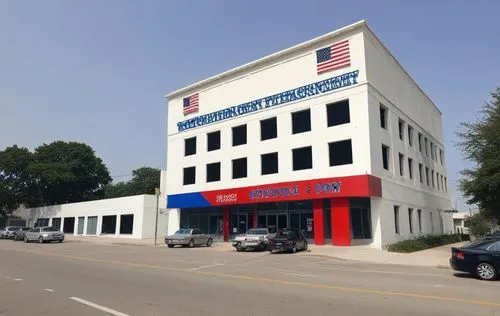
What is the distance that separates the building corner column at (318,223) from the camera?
104 ft

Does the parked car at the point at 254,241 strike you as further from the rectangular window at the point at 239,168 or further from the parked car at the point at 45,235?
the parked car at the point at 45,235

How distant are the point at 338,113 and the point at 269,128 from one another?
6.68 m

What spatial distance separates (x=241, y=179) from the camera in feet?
124

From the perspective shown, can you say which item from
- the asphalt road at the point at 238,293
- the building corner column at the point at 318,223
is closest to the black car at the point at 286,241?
the building corner column at the point at 318,223

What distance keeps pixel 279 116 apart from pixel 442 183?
27.0 m

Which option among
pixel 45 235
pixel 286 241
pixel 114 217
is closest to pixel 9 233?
pixel 114 217

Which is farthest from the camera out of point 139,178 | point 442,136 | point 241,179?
point 139,178

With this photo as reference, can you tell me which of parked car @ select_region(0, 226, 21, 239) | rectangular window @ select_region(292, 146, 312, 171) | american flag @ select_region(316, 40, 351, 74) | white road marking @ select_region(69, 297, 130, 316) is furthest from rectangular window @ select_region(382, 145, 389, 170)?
parked car @ select_region(0, 226, 21, 239)

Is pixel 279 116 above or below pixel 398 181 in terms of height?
above

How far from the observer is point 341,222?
30.2 metres

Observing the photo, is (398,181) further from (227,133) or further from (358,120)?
(227,133)

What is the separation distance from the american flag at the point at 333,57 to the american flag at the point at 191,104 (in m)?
14.4

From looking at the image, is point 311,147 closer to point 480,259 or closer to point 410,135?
point 410,135

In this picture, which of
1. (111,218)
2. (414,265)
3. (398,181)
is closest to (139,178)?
(111,218)
